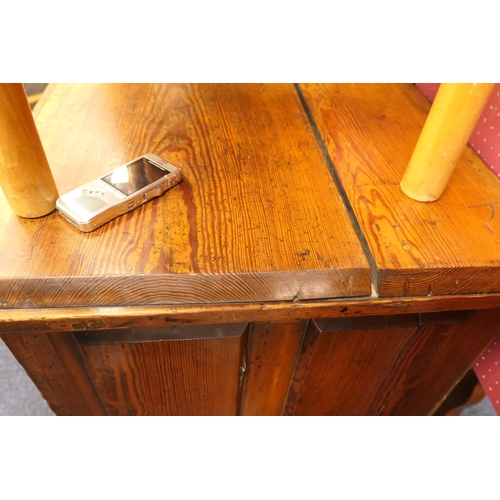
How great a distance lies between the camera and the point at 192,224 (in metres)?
0.54

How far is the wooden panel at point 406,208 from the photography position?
1.69 feet

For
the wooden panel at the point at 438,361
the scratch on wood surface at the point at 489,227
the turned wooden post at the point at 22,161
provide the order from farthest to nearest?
1. the wooden panel at the point at 438,361
2. the scratch on wood surface at the point at 489,227
3. the turned wooden post at the point at 22,161

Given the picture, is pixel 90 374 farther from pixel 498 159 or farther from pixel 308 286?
pixel 498 159

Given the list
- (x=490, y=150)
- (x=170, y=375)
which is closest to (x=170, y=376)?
(x=170, y=375)

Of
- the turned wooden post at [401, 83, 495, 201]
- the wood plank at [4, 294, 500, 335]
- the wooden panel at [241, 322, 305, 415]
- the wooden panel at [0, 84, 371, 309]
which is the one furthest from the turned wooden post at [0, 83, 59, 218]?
the turned wooden post at [401, 83, 495, 201]

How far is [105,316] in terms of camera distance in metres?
0.48

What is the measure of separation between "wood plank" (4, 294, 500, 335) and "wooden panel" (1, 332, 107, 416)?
0.24 ft

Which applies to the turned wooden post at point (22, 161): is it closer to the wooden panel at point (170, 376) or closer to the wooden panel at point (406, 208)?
the wooden panel at point (170, 376)

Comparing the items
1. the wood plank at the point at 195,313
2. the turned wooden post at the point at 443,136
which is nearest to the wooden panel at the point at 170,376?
the wood plank at the point at 195,313

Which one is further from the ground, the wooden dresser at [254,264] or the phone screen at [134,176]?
the phone screen at [134,176]

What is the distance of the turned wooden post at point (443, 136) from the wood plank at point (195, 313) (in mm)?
160

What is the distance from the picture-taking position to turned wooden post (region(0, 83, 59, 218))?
43 cm

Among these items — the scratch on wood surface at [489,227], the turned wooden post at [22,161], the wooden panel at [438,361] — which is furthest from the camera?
the wooden panel at [438,361]

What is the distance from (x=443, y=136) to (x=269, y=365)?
0.45 meters
